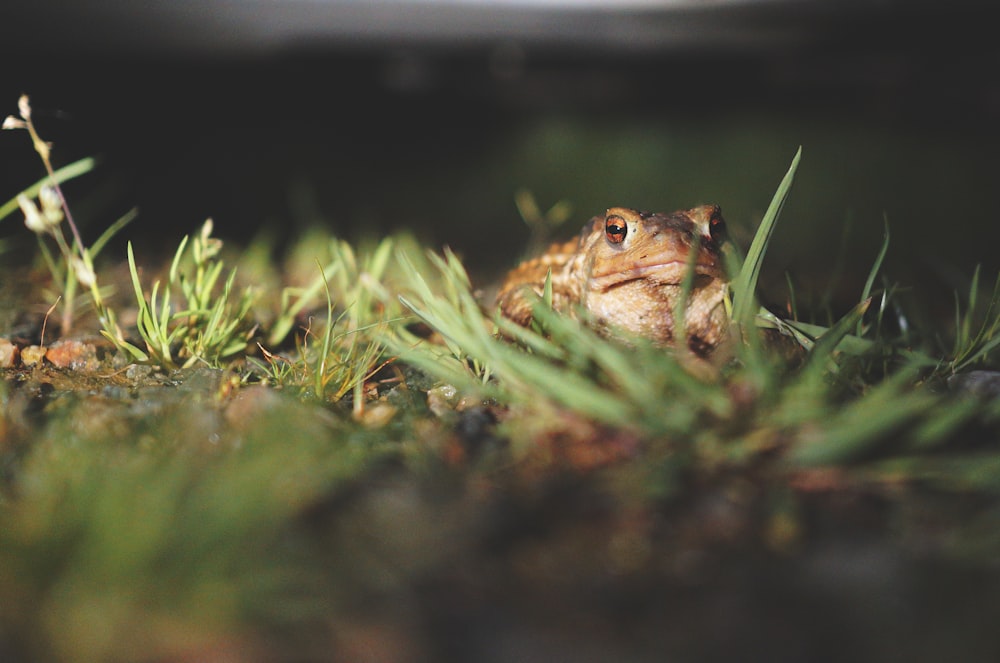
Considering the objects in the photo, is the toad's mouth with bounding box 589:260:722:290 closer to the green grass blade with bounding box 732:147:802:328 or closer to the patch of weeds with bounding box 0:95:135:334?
the green grass blade with bounding box 732:147:802:328

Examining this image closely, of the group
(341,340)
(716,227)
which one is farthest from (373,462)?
(716,227)

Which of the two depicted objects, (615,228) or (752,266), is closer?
(752,266)

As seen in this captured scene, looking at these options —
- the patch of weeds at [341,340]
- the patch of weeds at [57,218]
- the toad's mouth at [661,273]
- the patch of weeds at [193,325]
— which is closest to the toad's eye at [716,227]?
the toad's mouth at [661,273]

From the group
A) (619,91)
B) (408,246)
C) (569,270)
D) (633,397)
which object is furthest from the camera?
(619,91)

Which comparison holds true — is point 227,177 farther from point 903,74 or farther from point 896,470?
point 903,74

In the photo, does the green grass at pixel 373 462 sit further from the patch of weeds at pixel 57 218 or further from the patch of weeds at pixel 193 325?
the patch of weeds at pixel 57 218

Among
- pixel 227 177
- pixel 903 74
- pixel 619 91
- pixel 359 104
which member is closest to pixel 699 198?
pixel 227 177

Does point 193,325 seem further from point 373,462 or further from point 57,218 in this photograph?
point 373,462
